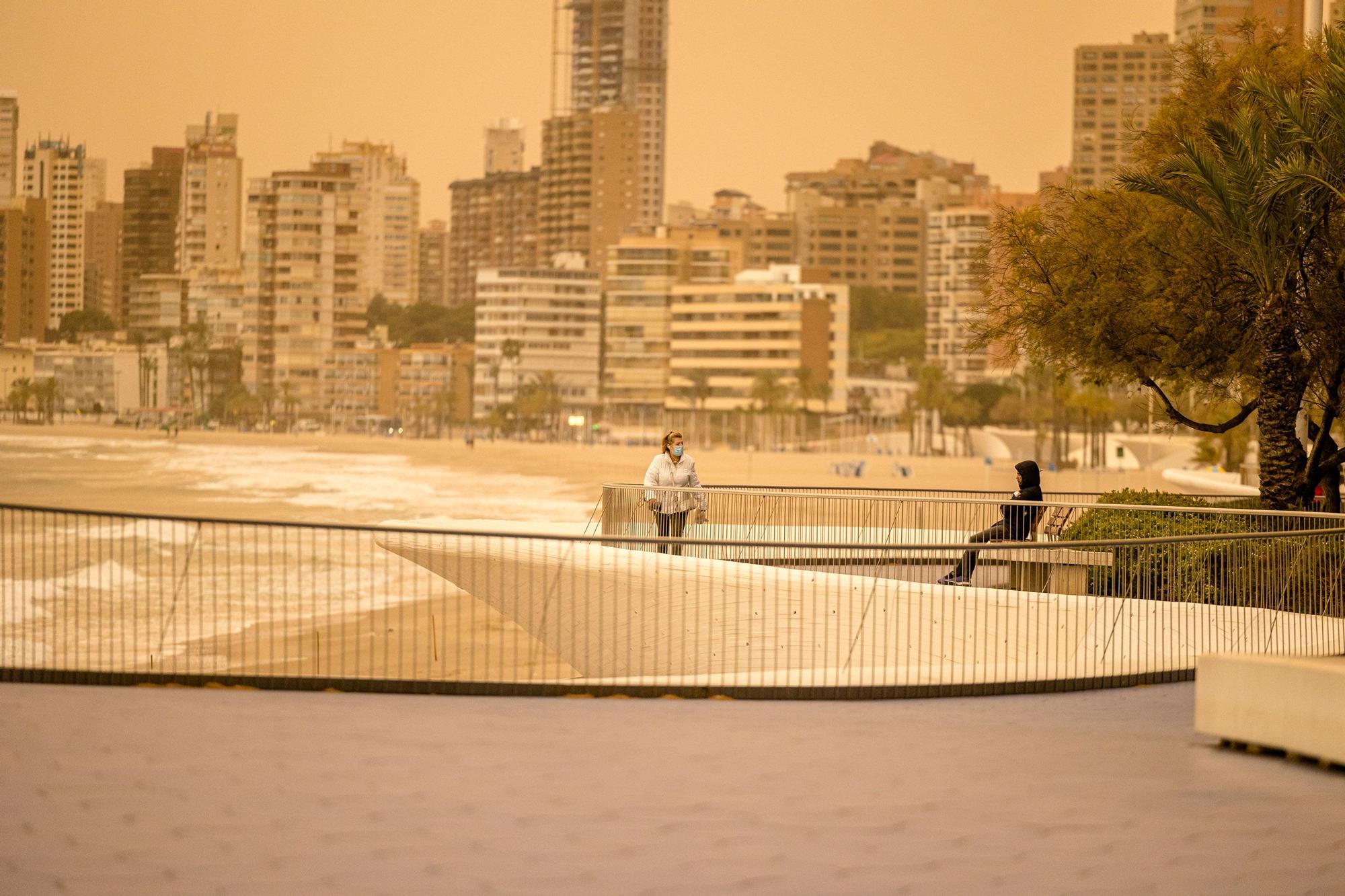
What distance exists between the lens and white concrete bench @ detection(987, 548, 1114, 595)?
1370 centimetres

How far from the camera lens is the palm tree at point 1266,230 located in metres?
20.1

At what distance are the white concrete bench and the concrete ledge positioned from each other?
14.7ft

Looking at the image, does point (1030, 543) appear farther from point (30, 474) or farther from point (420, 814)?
point (30, 474)

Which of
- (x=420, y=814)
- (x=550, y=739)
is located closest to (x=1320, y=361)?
(x=550, y=739)

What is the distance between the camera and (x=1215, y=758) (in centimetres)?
872

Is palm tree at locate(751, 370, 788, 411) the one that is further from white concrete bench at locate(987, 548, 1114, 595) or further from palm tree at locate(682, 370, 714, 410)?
white concrete bench at locate(987, 548, 1114, 595)

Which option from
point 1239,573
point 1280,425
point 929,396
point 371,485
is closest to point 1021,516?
point 1280,425

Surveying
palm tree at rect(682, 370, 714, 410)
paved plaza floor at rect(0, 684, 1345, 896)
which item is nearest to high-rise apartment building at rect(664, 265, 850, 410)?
palm tree at rect(682, 370, 714, 410)

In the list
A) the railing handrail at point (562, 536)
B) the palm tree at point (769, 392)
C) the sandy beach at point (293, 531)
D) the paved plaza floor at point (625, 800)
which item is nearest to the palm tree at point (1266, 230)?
the railing handrail at point (562, 536)

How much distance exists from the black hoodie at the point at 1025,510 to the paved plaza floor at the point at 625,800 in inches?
304

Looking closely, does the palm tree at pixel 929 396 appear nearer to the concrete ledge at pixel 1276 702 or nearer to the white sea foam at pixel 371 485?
the white sea foam at pixel 371 485

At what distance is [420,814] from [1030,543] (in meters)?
5.98

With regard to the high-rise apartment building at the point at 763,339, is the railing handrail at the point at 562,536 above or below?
below

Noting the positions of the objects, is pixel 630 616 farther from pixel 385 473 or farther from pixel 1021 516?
pixel 385 473
